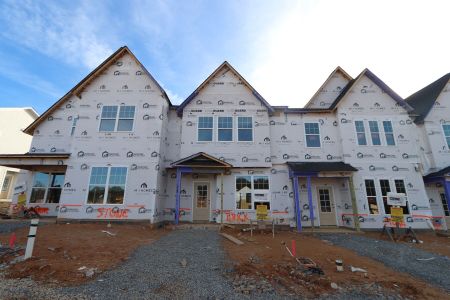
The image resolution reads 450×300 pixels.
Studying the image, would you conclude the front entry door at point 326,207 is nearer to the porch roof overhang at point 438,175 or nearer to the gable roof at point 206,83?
the porch roof overhang at point 438,175

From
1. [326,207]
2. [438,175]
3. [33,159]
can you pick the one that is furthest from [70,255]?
[438,175]

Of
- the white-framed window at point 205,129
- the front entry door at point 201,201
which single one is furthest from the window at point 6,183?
the white-framed window at point 205,129

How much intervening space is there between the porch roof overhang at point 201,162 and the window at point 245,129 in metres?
2.29

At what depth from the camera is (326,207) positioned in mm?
12984

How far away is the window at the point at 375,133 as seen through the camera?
13156mm

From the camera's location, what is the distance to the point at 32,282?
404 centimetres

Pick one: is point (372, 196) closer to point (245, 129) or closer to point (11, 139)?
point (245, 129)

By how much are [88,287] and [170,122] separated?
11107 mm

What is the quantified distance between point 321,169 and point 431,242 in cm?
576

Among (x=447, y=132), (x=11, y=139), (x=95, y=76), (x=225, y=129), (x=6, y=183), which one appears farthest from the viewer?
(x=11, y=139)

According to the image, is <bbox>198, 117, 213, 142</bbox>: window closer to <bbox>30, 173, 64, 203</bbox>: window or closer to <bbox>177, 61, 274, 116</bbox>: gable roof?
<bbox>177, 61, 274, 116</bbox>: gable roof

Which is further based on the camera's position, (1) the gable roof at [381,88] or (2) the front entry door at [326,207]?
(1) the gable roof at [381,88]

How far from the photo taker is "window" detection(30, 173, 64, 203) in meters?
13.5

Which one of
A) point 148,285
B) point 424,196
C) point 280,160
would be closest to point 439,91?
point 424,196
